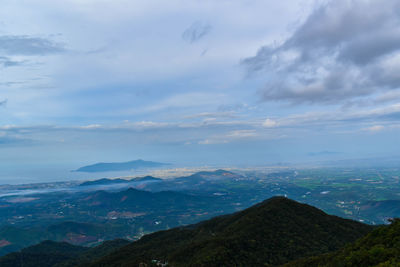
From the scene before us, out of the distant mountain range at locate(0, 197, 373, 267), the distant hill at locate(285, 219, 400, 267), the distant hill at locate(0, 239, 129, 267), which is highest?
the distant hill at locate(285, 219, 400, 267)

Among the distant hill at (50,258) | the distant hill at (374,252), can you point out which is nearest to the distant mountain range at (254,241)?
the distant hill at (50,258)

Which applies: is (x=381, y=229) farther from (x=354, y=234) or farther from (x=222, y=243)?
(x=354, y=234)

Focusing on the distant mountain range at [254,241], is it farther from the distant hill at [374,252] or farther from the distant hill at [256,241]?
the distant hill at [374,252]

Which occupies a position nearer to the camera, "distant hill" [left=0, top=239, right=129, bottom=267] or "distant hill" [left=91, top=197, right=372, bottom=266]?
"distant hill" [left=91, top=197, right=372, bottom=266]

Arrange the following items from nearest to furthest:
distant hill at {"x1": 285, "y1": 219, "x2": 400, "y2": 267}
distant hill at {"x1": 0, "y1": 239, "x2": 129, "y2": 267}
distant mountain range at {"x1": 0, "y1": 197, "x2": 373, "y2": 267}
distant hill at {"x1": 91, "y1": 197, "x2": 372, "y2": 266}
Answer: distant hill at {"x1": 285, "y1": 219, "x2": 400, "y2": 267} < distant hill at {"x1": 91, "y1": 197, "x2": 372, "y2": 266} < distant mountain range at {"x1": 0, "y1": 197, "x2": 373, "y2": 267} < distant hill at {"x1": 0, "y1": 239, "x2": 129, "y2": 267}

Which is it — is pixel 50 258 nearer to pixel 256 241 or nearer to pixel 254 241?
pixel 254 241

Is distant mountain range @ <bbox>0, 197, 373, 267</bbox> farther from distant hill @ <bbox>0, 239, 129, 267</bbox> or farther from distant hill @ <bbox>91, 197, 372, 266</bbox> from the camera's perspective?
distant hill @ <bbox>0, 239, 129, 267</bbox>

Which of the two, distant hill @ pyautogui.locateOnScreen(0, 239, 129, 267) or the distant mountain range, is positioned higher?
the distant mountain range

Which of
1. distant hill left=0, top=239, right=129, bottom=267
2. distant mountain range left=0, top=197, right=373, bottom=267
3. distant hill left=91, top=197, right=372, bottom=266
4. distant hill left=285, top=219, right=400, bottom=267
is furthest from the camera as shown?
distant hill left=0, top=239, right=129, bottom=267

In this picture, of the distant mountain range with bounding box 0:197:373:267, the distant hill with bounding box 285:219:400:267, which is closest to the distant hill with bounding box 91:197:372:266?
the distant mountain range with bounding box 0:197:373:267
